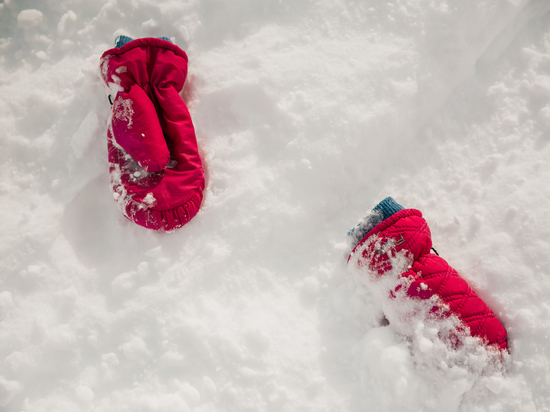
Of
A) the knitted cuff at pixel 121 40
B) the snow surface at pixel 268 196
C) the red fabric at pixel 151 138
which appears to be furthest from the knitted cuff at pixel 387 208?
the knitted cuff at pixel 121 40

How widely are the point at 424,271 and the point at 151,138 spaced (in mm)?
1081

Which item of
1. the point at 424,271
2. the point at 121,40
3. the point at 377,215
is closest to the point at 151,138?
the point at 121,40

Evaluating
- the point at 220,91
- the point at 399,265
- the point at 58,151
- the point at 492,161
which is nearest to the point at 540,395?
the point at 399,265

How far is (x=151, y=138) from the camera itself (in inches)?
53.0

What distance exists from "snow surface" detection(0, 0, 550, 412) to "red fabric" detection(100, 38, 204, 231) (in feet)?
0.34

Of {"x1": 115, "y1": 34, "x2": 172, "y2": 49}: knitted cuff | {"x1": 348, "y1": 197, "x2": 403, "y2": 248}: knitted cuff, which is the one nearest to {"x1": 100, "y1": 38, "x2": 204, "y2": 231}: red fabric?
{"x1": 115, "y1": 34, "x2": 172, "y2": 49}: knitted cuff

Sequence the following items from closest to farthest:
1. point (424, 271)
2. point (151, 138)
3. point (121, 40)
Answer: point (424, 271) → point (151, 138) → point (121, 40)

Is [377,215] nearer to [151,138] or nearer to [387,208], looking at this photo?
[387,208]

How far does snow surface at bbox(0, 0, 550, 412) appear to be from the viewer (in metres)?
1.30

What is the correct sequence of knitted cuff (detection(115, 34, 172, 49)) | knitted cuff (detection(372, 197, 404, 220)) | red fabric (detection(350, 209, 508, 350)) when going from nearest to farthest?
red fabric (detection(350, 209, 508, 350)) → knitted cuff (detection(372, 197, 404, 220)) → knitted cuff (detection(115, 34, 172, 49))

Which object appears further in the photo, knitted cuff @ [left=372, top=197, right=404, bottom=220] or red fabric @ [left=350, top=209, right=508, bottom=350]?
knitted cuff @ [left=372, top=197, right=404, bottom=220]

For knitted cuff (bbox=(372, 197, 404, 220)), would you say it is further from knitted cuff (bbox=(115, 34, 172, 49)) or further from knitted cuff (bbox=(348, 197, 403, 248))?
knitted cuff (bbox=(115, 34, 172, 49))

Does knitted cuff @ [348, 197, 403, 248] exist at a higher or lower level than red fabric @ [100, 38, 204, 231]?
higher

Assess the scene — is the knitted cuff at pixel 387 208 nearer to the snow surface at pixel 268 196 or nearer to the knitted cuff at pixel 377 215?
the knitted cuff at pixel 377 215
